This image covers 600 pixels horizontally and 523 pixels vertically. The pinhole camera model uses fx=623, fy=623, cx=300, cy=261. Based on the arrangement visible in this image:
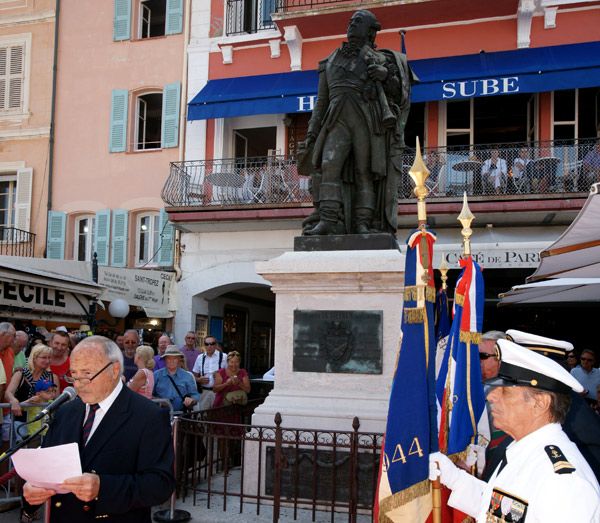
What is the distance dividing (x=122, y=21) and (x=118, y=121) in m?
2.94

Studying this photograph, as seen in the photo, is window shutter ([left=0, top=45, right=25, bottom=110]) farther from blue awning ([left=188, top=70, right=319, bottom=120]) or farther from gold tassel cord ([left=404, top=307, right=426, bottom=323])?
gold tassel cord ([left=404, top=307, right=426, bottom=323])

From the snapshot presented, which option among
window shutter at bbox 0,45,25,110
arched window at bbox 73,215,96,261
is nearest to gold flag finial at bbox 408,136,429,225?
arched window at bbox 73,215,96,261

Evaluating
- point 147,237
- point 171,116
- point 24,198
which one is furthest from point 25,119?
point 147,237

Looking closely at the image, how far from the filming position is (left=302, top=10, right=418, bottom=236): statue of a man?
6.00 m

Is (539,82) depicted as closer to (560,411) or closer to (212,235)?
(212,235)

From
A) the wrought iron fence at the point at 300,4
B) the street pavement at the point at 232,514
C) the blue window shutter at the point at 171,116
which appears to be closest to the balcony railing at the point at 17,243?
the blue window shutter at the point at 171,116

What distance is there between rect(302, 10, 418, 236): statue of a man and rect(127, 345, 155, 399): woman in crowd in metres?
2.19

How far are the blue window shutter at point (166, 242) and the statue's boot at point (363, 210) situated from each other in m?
11.4

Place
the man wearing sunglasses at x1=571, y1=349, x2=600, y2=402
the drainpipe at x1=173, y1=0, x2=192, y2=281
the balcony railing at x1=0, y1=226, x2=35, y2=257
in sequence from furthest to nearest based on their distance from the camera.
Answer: the balcony railing at x1=0, y1=226, x2=35, y2=257 → the drainpipe at x1=173, y1=0, x2=192, y2=281 → the man wearing sunglasses at x1=571, y1=349, x2=600, y2=402

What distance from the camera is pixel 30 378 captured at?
695cm

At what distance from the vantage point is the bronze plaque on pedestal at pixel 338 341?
5.43 m

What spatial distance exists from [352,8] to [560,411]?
14.4 metres

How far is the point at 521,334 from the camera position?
8.92 feet

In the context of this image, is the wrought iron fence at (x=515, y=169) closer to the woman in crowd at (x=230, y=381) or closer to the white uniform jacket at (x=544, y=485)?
the woman in crowd at (x=230, y=381)
